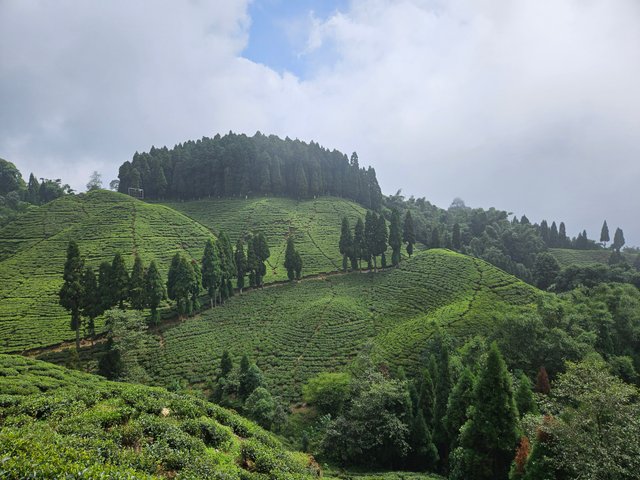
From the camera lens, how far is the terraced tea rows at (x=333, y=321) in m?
41.9

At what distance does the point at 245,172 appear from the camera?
113 metres

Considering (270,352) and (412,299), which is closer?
(270,352)

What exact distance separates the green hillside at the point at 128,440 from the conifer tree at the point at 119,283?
28.3 metres

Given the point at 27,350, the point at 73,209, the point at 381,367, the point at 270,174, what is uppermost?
the point at 270,174

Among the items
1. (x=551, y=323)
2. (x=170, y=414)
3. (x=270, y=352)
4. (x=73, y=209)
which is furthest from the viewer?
(x=73, y=209)

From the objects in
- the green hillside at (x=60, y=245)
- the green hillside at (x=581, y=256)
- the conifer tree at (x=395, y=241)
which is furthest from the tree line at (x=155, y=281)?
the green hillside at (x=581, y=256)

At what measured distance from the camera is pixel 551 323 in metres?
39.9

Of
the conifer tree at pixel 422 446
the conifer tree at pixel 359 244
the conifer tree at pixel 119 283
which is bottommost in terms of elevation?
the conifer tree at pixel 422 446

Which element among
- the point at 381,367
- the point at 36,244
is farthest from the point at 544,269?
the point at 36,244

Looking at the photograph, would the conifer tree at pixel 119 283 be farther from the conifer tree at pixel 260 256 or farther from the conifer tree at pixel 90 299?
the conifer tree at pixel 260 256

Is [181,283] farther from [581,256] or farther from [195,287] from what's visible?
[581,256]

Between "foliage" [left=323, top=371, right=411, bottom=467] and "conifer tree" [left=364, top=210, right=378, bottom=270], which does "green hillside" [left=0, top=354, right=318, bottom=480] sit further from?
"conifer tree" [left=364, top=210, right=378, bottom=270]

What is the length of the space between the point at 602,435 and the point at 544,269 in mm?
79424

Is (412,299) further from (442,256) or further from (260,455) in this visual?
(260,455)
